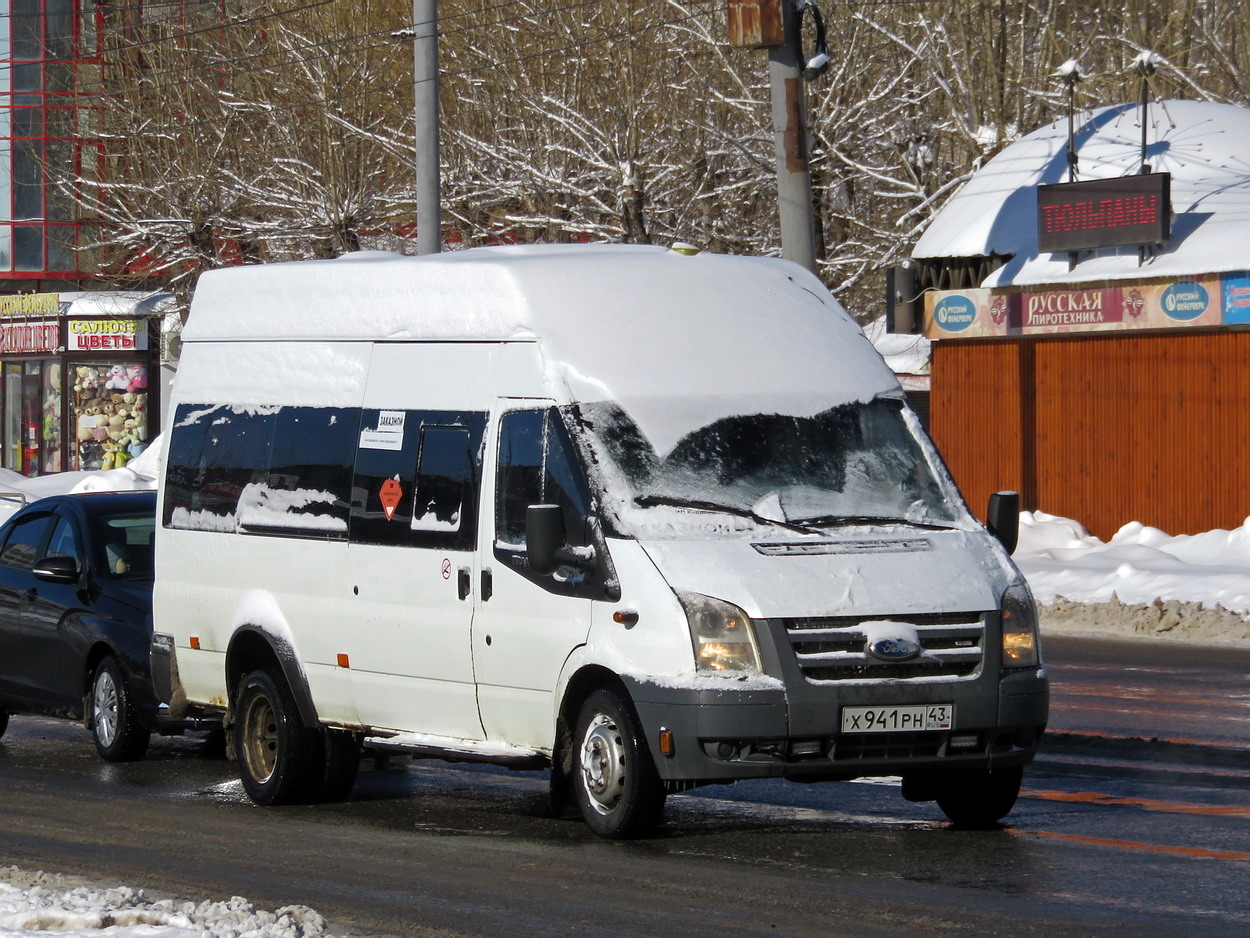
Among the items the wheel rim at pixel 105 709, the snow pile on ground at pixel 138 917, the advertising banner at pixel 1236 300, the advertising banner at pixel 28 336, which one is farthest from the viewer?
the advertising banner at pixel 28 336

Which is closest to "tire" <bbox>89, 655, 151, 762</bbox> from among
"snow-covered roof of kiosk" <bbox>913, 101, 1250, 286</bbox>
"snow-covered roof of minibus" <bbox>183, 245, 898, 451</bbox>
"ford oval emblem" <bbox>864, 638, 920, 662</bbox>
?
"snow-covered roof of minibus" <bbox>183, 245, 898, 451</bbox>

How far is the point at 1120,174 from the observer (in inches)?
1113

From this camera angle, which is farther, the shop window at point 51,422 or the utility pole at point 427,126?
the shop window at point 51,422

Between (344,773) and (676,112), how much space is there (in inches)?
906

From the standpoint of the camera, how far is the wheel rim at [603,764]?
27.1ft

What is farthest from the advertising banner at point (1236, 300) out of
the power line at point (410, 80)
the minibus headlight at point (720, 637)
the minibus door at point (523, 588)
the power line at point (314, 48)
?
the minibus headlight at point (720, 637)

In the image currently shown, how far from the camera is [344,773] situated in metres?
10.1

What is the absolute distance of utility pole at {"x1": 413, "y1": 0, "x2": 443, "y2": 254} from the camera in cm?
2053

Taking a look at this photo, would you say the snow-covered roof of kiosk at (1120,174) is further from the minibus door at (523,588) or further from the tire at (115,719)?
the minibus door at (523,588)

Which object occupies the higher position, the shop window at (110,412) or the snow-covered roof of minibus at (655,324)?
the shop window at (110,412)

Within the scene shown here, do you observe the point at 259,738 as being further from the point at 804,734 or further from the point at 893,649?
the point at 893,649

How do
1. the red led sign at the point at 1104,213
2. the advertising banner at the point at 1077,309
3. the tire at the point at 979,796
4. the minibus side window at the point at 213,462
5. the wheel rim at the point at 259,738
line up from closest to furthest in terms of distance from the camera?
the tire at the point at 979,796, the wheel rim at the point at 259,738, the minibus side window at the point at 213,462, the advertising banner at the point at 1077,309, the red led sign at the point at 1104,213

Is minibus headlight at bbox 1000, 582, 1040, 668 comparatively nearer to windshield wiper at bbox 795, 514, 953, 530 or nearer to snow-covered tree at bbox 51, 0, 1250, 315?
windshield wiper at bbox 795, 514, 953, 530

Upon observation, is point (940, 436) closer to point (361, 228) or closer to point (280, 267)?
point (361, 228)
